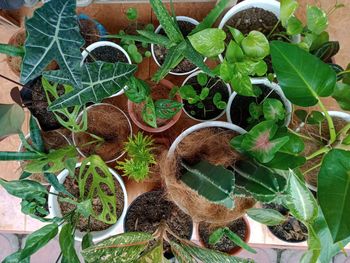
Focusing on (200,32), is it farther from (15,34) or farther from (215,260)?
(15,34)

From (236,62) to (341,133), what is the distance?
10.6 inches

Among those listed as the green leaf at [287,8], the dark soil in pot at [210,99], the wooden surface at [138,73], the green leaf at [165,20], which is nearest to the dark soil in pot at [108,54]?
the wooden surface at [138,73]

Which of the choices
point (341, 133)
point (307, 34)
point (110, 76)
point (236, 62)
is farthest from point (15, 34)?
point (341, 133)

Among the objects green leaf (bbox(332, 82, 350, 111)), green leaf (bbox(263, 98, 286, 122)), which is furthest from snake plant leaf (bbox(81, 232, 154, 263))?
green leaf (bbox(332, 82, 350, 111))

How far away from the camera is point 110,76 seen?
31.5 inches

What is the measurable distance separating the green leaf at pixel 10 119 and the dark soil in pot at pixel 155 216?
355 mm

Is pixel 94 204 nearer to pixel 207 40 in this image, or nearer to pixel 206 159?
pixel 206 159

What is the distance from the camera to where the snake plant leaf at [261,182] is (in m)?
0.74

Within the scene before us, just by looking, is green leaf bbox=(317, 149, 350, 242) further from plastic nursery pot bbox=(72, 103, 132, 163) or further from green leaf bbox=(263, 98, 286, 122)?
plastic nursery pot bbox=(72, 103, 132, 163)

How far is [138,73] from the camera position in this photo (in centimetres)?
110

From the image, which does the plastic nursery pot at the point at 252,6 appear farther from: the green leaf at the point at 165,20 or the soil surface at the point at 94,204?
the soil surface at the point at 94,204

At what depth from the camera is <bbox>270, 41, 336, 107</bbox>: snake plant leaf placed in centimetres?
71

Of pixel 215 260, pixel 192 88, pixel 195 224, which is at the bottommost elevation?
pixel 195 224

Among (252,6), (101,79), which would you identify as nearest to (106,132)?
(101,79)
